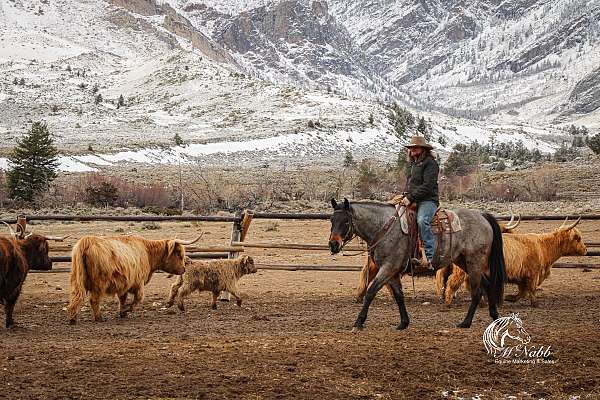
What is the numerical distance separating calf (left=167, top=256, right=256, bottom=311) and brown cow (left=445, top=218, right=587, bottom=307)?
353cm

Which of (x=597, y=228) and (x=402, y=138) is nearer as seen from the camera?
(x=597, y=228)

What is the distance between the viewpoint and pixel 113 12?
158 m

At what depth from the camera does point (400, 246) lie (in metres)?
9.48

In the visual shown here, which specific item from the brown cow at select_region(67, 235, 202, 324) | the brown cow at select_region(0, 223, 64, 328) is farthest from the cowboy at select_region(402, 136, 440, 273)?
the brown cow at select_region(0, 223, 64, 328)

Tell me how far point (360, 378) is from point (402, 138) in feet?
231

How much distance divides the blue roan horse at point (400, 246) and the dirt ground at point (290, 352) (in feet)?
1.50

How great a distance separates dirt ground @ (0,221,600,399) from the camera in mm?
6543

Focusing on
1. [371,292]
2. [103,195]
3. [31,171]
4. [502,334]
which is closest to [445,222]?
[371,292]

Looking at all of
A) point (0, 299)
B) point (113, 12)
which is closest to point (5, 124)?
point (0, 299)

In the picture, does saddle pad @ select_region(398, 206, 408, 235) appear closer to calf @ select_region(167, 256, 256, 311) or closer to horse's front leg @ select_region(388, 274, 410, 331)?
horse's front leg @ select_region(388, 274, 410, 331)

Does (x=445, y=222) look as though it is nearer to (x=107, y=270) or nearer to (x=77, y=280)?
(x=107, y=270)

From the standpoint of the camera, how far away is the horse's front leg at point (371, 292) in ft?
30.3

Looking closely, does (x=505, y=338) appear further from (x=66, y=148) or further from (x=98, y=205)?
(x=66, y=148)

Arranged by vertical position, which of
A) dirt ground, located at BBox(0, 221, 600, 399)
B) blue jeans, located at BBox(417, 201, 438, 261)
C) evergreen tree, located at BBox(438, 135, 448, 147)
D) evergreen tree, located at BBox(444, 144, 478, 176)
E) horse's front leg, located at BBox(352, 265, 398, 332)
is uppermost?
evergreen tree, located at BBox(438, 135, 448, 147)
